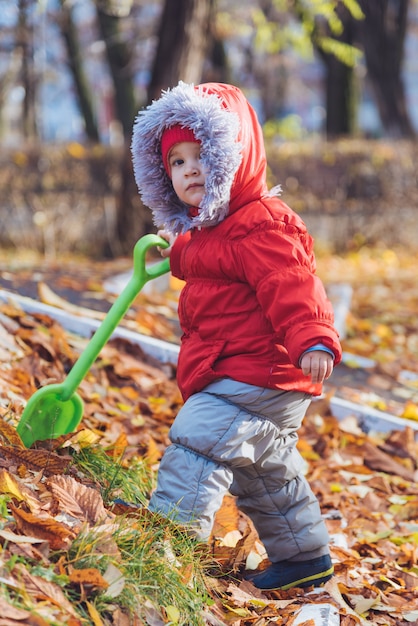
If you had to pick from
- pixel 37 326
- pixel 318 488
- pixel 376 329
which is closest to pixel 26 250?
pixel 376 329

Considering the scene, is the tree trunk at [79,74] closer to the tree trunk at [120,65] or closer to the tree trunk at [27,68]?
the tree trunk at [27,68]

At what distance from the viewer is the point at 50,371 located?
3846mm

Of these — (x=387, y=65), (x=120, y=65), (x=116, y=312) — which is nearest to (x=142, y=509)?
(x=116, y=312)

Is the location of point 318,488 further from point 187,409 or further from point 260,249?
point 260,249

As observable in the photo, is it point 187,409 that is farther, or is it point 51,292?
point 51,292

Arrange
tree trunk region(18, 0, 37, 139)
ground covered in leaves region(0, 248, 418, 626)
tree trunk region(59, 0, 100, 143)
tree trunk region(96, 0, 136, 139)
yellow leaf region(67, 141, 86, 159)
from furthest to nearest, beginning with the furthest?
tree trunk region(59, 0, 100, 143)
tree trunk region(96, 0, 136, 139)
tree trunk region(18, 0, 37, 139)
yellow leaf region(67, 141, 86, 159)
ground covered in leaves region(0, 248, 418, 626)

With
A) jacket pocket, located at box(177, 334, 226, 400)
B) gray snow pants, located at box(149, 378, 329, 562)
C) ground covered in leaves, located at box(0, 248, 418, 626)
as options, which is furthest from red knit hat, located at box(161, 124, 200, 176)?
ground covered in leaves, located at box(0, 248, 418, 626)

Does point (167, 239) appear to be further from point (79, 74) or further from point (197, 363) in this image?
point (79, 74)

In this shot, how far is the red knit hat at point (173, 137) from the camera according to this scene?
2.63 meters

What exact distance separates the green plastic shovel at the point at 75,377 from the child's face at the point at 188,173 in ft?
1.06

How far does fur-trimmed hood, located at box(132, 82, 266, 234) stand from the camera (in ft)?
8.32

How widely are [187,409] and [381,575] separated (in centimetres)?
98

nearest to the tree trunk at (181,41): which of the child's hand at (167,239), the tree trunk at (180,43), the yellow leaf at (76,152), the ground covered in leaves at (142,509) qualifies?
the tree trunk at (180,43)

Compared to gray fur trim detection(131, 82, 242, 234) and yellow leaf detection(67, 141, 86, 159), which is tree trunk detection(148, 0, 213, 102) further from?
gray fur trim detection(131, 82, 242, 234)
